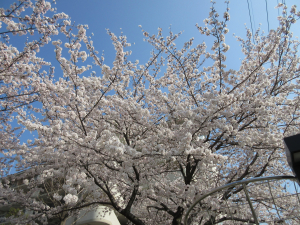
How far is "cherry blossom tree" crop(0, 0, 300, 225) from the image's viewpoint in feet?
14.9

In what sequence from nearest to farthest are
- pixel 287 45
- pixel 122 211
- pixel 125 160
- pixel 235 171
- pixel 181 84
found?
pixel 125 160 → pixel 122 211 → pixel 287 45 → pixel 235 171 → pixel 181 84

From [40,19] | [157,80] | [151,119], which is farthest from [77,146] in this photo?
[157,80]

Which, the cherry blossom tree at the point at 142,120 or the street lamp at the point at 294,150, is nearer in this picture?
the street lamp at the point at 294,150

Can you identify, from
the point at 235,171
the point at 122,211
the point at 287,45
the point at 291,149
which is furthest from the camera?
the point at 235,171

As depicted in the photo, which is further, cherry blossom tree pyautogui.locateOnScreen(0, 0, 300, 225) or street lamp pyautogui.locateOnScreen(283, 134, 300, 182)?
cherry blossom tree pyautogui.locateOnScreen(0, 0, 300, 225)

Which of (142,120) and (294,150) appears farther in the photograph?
(142,120)

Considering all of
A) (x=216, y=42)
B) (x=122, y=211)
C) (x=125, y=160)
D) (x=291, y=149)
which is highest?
(x=216, y=42)

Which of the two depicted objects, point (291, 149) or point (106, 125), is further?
point (106, 125)

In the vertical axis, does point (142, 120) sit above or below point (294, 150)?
above

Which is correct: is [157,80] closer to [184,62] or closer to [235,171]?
[184,62]

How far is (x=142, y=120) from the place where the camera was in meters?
5.83

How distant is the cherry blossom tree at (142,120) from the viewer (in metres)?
4.55

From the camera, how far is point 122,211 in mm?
5117

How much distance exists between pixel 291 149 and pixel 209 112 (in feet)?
8.99
